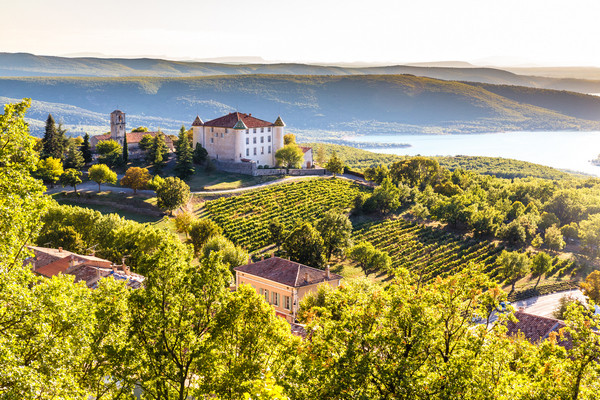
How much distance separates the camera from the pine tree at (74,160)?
2830 inches

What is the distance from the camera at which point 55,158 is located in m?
72.6

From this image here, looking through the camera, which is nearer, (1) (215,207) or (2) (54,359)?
(2) (54,359)

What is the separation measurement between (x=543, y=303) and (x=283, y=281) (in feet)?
92.2

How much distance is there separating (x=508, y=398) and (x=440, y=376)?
1.55 meters

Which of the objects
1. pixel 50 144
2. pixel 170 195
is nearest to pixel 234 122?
pixel 170 195

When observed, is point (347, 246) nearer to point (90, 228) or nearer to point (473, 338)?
point (90, 228)

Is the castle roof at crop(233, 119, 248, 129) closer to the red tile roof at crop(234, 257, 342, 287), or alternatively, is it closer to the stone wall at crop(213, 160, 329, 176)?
the stone wall at crop(213, 160, 329, 176)

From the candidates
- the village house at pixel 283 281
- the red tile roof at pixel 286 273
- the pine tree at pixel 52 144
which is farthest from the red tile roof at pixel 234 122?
the village house at pixel 283 281

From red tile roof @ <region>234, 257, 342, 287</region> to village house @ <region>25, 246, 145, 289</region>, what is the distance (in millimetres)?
8501

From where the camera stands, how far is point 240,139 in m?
84.1

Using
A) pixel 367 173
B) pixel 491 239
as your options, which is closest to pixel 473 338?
pixel 491 239

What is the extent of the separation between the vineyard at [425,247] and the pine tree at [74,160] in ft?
125

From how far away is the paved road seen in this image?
4866cm

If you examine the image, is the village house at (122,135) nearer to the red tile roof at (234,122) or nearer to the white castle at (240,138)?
the white castle at (240,138)
